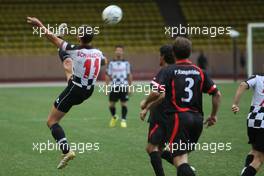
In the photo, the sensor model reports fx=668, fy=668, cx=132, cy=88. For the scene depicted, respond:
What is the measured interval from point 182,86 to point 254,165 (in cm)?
163

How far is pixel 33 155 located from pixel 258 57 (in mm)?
30204

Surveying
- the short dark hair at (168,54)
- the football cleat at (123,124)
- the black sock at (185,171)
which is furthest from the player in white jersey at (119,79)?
the black sock at (185,171)

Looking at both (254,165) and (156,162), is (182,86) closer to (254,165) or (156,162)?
(156,162)

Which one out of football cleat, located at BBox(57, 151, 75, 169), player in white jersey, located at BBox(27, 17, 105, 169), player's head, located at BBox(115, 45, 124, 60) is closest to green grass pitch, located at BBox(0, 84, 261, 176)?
football cleat, located at BBox(57, 151, 75, 169)

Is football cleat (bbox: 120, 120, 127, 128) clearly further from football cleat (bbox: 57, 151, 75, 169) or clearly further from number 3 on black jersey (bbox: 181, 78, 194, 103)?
number 3 on black jersey (bbox: 181, 78, 194, 103)

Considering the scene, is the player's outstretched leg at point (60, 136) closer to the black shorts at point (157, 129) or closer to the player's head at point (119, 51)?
the black shorts at point (157, 129)

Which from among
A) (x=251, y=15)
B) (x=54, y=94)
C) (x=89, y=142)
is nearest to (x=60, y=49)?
(x=89, y=142)

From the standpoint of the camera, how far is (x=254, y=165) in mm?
8977

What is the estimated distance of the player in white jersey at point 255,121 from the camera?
354 inches

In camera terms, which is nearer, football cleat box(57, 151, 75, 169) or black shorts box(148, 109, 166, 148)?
black shorts box(148, 109, 166, 148)

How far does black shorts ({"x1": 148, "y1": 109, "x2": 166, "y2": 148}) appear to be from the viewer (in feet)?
30.7

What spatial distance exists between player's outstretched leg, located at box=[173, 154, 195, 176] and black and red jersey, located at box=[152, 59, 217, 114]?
59 centimetres

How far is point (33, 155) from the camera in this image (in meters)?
12.5

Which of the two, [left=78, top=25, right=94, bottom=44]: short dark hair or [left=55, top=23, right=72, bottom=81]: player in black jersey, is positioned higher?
[left=78, top=25, right=94, bottom=44]: short dark hair
